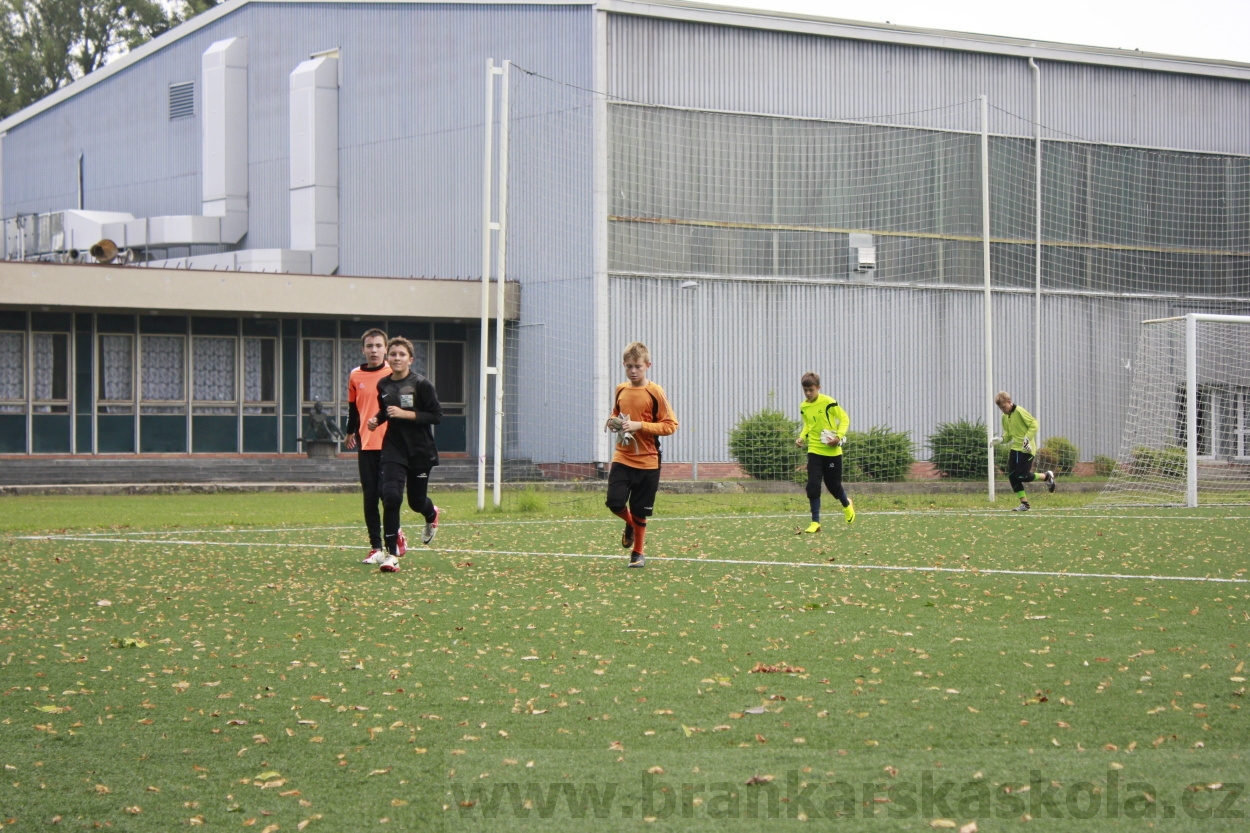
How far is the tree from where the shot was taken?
2359 inches

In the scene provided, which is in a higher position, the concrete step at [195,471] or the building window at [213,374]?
the building window at [213,374]

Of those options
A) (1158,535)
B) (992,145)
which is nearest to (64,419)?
(992,145)

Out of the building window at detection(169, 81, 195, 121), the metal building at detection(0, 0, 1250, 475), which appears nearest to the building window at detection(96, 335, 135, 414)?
the metal building at detection(0, 0, 1250, 475)

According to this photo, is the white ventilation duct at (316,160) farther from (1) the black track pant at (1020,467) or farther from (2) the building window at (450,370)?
(1) the black track pant at (1020,467)

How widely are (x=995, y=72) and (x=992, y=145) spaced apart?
208 centimetres

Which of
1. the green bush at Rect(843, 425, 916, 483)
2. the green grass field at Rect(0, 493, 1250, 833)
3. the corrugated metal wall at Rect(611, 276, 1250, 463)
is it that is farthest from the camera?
the corrugated metal wall at Rect(611, 276, 1250, 463)

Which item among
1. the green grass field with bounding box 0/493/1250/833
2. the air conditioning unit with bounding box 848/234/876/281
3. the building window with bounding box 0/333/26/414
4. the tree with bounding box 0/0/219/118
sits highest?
the tree with bounding box 0/0/219/118

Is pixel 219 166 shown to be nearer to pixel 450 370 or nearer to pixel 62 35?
A: pixel 450 370

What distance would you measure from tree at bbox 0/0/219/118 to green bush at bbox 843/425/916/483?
43351 millimetres

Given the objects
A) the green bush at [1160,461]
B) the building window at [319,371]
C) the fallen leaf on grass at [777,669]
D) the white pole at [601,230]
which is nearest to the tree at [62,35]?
the building window at [319,371]

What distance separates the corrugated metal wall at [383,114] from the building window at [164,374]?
5.17 m

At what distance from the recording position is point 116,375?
32.5m

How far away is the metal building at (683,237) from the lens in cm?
3062

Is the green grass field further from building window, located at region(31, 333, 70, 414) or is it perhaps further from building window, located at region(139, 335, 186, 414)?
building window, located at region(139, 335, 186, 414)
